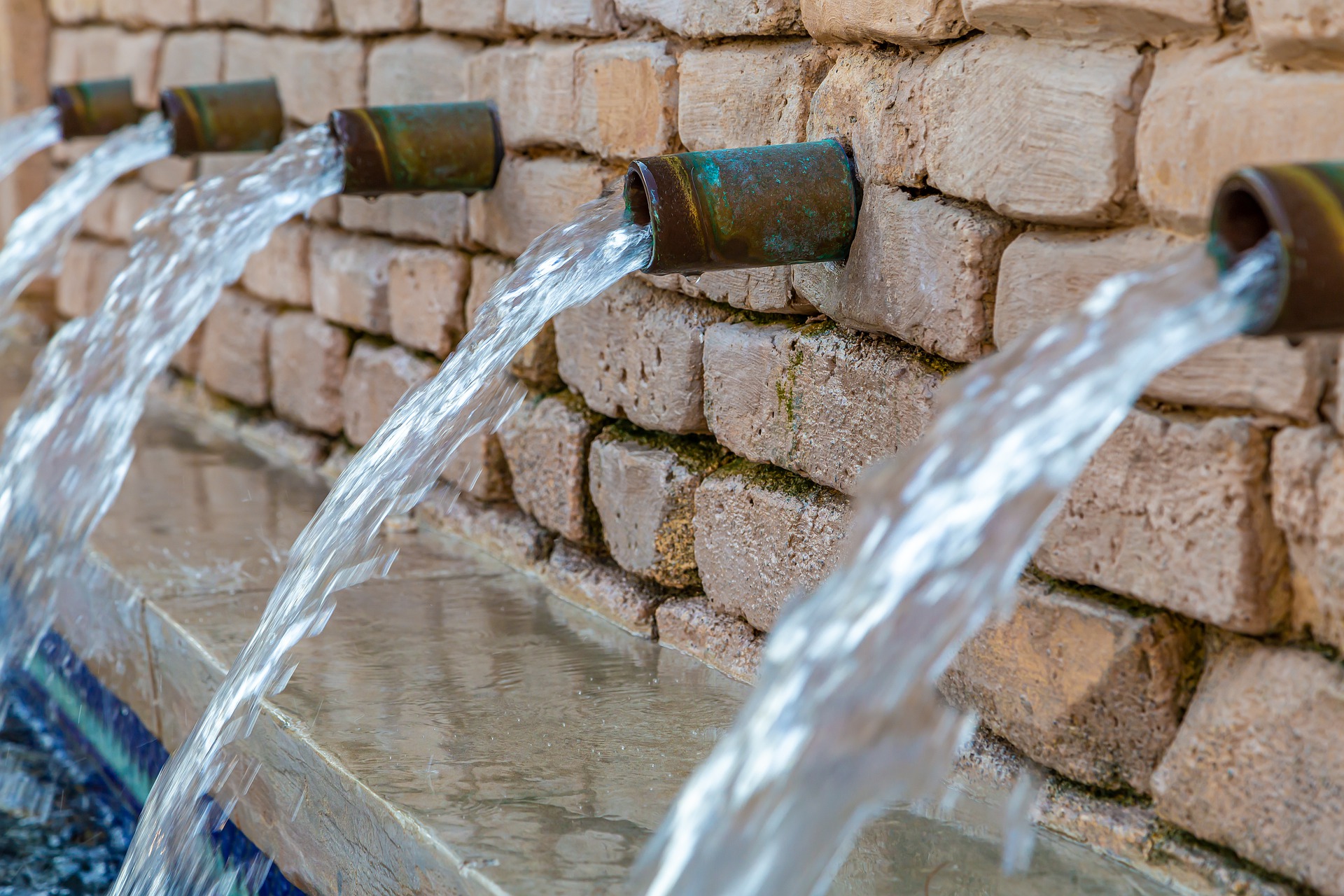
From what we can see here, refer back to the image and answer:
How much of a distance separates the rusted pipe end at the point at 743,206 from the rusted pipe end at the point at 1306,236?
0.95 meters

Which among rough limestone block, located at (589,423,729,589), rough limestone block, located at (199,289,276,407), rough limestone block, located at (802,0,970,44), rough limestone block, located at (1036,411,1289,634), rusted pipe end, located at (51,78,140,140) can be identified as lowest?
rough limestone block, located at (199,289,276,407)

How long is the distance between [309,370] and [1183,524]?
3.00m

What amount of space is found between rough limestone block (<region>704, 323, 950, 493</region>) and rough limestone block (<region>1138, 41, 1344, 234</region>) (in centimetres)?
50

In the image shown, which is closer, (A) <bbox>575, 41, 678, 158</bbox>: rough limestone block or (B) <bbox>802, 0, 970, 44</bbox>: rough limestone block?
(B) <bbox>802, 0, 970, 44</bbox>: rough limestone block

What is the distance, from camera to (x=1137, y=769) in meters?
1.99

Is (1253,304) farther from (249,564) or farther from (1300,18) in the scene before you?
(249,564)

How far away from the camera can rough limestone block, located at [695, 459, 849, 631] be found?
2.50 m

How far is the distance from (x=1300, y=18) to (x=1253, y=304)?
40cm

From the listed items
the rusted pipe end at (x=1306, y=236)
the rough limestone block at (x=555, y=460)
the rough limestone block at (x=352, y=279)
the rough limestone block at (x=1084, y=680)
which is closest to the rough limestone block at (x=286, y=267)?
the rough limestone block at (x=352, y=279)

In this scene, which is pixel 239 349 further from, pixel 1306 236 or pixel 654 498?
pixel 1306 236

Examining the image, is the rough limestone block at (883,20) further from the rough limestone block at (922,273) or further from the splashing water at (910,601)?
the splashing water at (910,601)

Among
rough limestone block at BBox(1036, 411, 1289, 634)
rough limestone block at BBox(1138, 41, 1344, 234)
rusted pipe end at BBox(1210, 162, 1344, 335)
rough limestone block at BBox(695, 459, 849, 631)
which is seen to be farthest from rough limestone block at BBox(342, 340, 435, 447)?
rusted pipe end at BBox(1210, 162, 1344, 335)

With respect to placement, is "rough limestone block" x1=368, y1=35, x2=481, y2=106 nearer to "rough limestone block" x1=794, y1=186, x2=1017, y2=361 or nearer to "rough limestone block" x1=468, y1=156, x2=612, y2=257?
"rough limestone block" x1=468, y1=156, x2=612, y2=257

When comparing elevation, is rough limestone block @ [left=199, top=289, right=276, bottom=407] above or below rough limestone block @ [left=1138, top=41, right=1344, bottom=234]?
below
